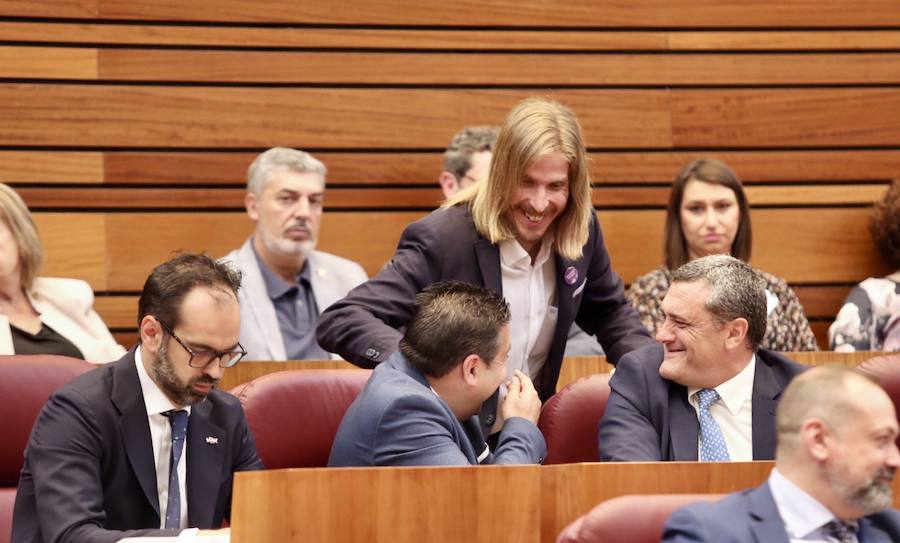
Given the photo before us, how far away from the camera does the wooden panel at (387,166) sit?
16.0 feet

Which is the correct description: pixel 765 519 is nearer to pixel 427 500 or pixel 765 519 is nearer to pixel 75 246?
pixel 427 500

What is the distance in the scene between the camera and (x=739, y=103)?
528 centimetres

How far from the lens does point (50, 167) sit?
16.0ft

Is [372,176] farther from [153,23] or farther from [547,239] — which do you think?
[547,239]

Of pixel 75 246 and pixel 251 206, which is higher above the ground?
pixel 251 206

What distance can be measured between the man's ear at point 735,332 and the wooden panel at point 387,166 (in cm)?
191

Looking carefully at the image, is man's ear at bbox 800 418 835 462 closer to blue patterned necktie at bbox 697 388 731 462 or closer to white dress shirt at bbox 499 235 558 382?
blue patterned necktie at bbox 697 388 731 462

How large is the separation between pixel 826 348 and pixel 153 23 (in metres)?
2.77

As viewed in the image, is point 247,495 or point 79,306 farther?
point 79,306

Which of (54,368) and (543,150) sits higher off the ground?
(543,150)

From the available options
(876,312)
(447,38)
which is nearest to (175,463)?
(447,38)

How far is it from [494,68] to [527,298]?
182 cm

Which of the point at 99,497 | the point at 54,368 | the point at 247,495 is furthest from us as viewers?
the point at 54,368

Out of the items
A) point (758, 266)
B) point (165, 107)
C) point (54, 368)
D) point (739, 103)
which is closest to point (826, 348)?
point (758, 266)
